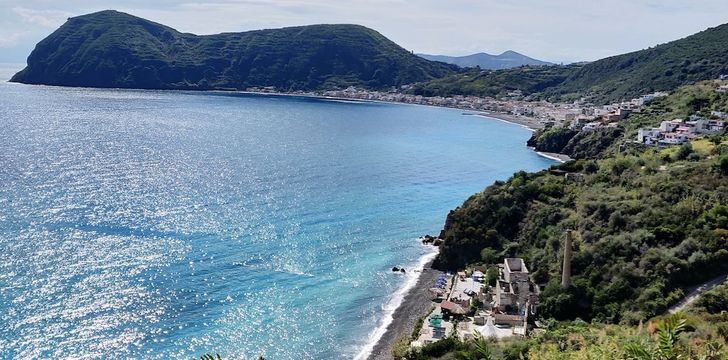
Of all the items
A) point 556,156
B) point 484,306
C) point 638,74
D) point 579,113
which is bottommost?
point 484,306

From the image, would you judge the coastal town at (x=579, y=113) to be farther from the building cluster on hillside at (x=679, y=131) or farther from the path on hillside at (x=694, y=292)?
the path on hillside at (x=694, y=292)

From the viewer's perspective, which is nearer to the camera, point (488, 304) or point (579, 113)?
point (488, 304)

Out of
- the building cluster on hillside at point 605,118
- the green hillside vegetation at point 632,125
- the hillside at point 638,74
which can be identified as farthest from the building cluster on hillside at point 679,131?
the hillside at point 638,74

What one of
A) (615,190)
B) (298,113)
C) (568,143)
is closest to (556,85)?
(298,113)

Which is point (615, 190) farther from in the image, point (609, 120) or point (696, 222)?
point (609, 120)

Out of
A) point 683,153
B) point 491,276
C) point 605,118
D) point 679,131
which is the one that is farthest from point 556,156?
point 491,276

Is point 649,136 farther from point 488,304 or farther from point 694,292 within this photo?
point 488,304

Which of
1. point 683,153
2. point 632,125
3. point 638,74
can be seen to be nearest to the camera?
point 683,153
